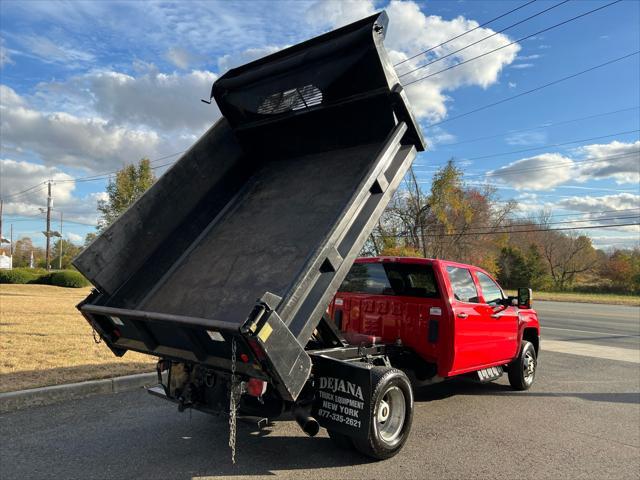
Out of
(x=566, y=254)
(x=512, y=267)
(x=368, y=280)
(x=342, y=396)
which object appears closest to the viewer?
(x=342, y=396)

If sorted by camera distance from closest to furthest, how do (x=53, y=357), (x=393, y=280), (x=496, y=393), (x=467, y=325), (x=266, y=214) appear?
(x=266, y=214) < (x=467, y=325) < (x=393, y=280) < (x=496, y=393) < (x=53, y=357)

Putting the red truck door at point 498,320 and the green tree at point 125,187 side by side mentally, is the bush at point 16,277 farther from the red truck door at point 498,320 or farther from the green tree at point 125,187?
the red truck door at point 498,320

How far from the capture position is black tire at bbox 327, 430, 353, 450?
439 cm

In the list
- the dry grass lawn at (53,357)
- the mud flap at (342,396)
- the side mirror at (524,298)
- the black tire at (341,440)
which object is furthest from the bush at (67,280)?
the mud flap at (342,396)

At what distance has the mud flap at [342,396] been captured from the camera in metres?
4.07

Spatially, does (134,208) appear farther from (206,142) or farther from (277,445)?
(277,445)

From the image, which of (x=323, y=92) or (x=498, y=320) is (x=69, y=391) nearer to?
(x=323, y=92)

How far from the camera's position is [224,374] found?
3871mm

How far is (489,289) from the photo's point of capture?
6.77 m

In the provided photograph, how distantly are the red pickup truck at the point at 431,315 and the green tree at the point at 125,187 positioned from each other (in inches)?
1123

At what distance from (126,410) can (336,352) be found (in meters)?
2.70

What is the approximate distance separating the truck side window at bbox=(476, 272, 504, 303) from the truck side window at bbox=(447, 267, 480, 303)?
0.27 metres

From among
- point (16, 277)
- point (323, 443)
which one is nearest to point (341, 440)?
point (323, 443)

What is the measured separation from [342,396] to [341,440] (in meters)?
0.57
